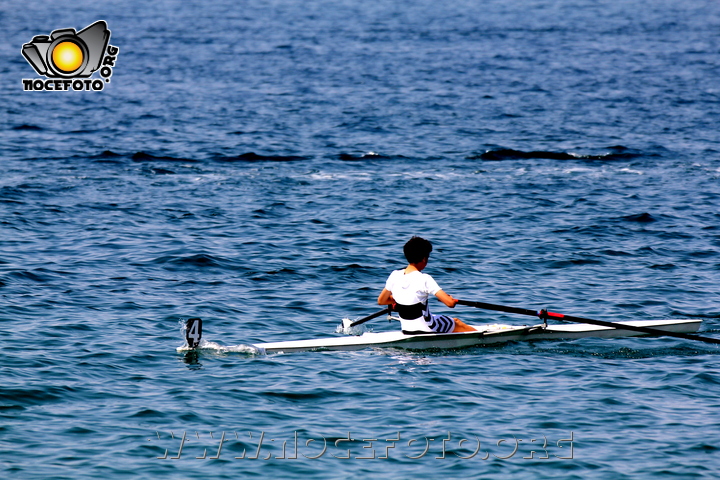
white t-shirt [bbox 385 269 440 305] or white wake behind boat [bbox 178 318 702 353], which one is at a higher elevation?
white t-shirt [bbox 385 269 440 305]

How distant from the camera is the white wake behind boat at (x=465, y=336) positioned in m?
13.8

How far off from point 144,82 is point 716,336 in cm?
3840

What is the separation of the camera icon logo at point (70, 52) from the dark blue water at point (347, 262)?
1.81 m

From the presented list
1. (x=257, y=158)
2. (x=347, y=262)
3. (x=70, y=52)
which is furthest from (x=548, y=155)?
(x=70, y=52)

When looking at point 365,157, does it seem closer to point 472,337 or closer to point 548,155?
point 548,155

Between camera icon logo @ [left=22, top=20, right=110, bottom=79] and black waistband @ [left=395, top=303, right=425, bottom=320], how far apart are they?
78.6 feet

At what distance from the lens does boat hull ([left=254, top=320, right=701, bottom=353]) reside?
13.9m

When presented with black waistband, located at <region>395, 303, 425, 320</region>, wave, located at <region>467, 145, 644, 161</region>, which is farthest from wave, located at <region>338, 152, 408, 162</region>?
black waistband, located at <region>395, 303, 425, 320</region>

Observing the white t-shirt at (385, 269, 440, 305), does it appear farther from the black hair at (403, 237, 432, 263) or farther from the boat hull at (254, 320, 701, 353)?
the boat hull at (254, 320, 701, 353)

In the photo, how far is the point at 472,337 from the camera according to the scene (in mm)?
14172

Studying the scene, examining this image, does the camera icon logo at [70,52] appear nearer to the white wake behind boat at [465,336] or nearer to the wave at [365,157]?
the wave at [365,157]

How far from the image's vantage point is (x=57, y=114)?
39.1 m

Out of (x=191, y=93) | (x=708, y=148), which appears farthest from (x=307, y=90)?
(x=708, y=148)

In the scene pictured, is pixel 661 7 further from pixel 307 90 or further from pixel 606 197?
pixel 606 197
